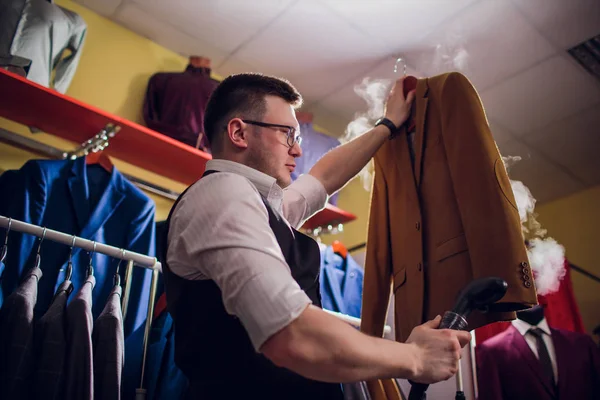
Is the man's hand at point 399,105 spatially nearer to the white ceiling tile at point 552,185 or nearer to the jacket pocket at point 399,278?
the jacket pocket at point 399,278

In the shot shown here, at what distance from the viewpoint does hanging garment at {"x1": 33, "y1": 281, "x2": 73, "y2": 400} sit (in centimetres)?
138

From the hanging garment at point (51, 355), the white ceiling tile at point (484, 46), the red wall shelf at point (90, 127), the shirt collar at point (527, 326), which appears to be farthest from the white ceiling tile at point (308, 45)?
the hanging garment at point (51, 355)

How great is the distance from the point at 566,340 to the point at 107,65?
314 cm

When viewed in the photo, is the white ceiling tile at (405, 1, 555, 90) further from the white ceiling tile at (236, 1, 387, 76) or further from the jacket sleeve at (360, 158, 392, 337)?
the jacket sleeve at (360, 158, 392, 337)

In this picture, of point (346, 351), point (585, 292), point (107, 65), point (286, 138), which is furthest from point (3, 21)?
point (585, 292)

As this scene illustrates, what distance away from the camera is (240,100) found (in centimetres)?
153

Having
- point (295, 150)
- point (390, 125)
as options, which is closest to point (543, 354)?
point (390, 125)

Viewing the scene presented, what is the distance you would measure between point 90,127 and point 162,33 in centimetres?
97

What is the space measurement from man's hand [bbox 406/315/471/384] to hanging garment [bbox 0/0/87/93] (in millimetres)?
2123

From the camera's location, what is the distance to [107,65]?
9.91 feet

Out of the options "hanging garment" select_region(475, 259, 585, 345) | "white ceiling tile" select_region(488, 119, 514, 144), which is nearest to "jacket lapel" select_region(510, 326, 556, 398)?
"hanging garment" select_region(475, 259, 585, 345)

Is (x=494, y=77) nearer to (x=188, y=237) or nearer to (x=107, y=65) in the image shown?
(x=107, y=65)

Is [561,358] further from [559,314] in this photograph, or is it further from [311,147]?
[311,147]

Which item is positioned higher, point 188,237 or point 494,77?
point 494,77
